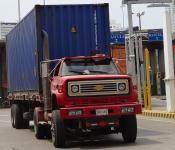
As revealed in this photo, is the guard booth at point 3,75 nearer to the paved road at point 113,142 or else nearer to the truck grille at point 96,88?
the paved road at point 113,142

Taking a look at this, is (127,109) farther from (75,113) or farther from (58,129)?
(58,129)

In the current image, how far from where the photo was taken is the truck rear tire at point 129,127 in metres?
14.4

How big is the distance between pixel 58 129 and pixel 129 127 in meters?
1.86

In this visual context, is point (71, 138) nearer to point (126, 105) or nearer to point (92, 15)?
point (126, 105)

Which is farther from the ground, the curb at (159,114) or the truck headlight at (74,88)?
the truck headlight at (74,88)

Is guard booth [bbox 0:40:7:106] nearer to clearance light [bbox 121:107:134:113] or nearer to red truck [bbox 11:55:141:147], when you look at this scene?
red truck [bbox 11:55:141:147]

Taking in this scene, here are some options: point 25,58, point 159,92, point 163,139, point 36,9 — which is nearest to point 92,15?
point 36,9

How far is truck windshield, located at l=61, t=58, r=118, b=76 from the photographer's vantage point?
14.5 m

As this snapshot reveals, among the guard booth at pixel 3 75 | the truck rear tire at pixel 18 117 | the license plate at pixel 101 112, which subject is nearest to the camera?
the license plate at pixel 101 112

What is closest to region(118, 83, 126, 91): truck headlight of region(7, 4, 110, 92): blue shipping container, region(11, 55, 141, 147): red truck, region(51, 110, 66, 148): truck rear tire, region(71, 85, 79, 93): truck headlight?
region(11, 55, 141, 147): red truck

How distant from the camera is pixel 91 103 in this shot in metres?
13.8

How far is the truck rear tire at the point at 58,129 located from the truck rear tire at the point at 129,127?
1.63m

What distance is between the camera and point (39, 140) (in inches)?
651

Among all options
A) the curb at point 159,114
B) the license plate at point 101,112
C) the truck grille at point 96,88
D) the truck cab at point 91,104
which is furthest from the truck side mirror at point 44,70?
the curb at point 159,114
